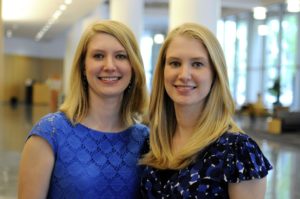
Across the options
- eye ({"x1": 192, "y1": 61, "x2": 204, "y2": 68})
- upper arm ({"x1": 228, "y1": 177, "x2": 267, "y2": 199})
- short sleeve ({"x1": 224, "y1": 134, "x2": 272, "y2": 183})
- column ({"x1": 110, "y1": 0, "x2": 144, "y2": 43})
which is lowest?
upper arm ({"x1": 228, "y1": 177, "x2": 267, "y2": 199})

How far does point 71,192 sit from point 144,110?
702mm

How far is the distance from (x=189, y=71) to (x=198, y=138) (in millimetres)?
339

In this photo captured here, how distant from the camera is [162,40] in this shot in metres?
21.1

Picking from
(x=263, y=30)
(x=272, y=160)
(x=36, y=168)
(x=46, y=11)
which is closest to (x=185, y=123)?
(x=36, y=168)

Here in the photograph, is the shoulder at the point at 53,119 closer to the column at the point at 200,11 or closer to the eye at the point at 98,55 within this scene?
the eye at the point at 98,55

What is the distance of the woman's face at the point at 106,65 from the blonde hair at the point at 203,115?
0.19m

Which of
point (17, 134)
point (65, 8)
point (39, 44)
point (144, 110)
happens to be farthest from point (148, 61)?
point (144, 110)

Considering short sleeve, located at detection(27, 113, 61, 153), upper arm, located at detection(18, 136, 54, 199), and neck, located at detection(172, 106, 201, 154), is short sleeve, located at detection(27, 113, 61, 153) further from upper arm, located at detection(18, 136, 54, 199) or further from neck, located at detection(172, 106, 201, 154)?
neck, located at detection(172, 106, 201, 154)

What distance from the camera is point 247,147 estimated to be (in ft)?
6.54

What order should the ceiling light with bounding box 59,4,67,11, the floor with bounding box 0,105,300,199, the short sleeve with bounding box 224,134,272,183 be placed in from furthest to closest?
the ceiling light with bounding box 59,4,67,11
the floor with bounding box 0,105,300,199
the short sleeve with bounding box 224,134,272,183

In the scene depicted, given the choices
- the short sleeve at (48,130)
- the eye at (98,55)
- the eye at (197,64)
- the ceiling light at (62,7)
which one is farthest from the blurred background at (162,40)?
the eye at (197,64)

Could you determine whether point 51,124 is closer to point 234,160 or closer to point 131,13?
point 234,160

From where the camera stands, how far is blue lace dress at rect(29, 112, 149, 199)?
2.25m

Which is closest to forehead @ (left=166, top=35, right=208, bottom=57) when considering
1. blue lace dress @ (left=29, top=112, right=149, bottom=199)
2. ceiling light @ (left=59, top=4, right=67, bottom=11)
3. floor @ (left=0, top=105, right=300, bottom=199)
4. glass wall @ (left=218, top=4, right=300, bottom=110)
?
blue lace dress @ (left=29, top=112, right=149, bottom=199)
